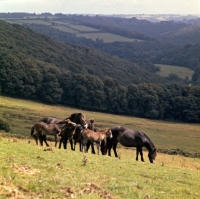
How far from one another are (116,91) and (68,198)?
8462cm

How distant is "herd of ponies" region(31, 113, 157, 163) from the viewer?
20234mm

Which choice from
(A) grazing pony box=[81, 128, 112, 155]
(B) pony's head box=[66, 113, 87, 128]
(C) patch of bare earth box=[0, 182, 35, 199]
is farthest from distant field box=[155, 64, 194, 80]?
(C) patch of bare earth box=[0, 182, 35, 199]

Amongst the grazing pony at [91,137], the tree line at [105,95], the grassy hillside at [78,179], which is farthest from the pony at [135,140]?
the tree line at [105,95]

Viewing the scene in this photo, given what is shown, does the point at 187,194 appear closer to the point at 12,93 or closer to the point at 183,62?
the point at 12,93

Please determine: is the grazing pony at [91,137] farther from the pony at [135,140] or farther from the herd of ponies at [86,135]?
the pony at [135,140]

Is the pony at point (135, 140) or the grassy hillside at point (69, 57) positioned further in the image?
the grassy hillside at point (69, 57)

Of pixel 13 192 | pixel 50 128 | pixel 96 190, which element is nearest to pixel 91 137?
pixel 50 128

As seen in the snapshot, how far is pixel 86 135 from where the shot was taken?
20.0 meters

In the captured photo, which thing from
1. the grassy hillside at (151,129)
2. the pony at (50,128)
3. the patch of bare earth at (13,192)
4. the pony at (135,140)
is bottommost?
the grassy hillside at (151,129)

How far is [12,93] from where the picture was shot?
81.6 m

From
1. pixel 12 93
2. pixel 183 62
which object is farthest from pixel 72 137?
pixel 183 62

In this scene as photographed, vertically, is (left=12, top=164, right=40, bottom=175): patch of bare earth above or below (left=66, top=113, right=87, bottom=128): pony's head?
above

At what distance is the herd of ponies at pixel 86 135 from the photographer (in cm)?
2023

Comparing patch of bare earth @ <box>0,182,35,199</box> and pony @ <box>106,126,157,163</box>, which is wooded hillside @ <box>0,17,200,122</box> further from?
patch of bare earth @ <box>0,182,35,199</box>
